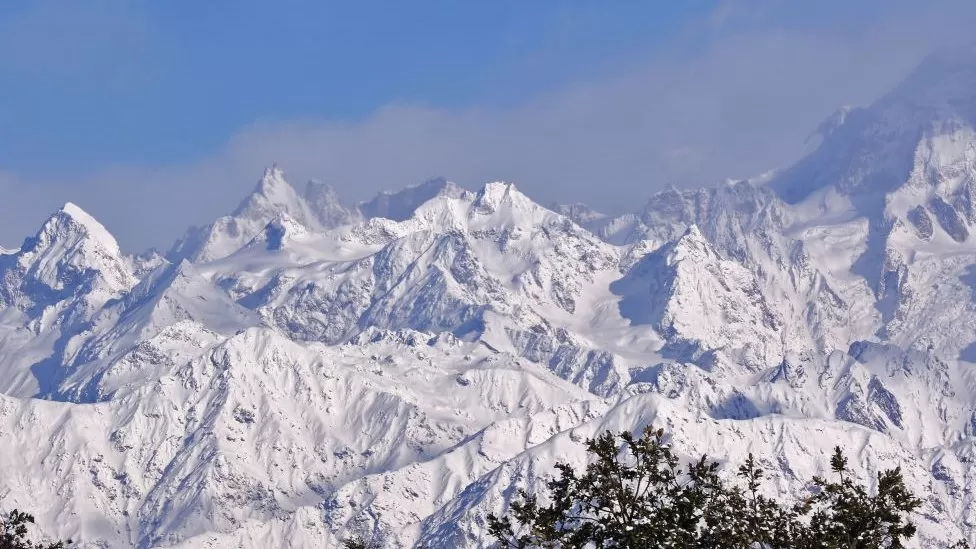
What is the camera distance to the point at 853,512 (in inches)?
2601

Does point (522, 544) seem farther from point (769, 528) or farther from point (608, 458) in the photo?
Result: point (769, 528)

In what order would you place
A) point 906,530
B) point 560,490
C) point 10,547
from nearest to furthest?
point 906,530 < point 560,490 < point 10,547

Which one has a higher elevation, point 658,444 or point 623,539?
point 658,444

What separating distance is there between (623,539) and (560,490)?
3.74 metres

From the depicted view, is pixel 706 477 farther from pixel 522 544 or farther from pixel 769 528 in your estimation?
pixel 522 544

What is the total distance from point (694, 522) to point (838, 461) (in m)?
5.88

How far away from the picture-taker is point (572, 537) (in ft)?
219

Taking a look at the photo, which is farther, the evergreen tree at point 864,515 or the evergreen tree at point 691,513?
the evergreen tree at point 691,513

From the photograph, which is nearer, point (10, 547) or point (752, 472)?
point (752, 472)

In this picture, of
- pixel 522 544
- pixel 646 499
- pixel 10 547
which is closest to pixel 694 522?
pixel 646 499

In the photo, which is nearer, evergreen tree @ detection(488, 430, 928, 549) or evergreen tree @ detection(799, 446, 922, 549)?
evergreen tree @ detection(799, 446, 922, 549)

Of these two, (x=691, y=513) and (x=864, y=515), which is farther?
(x=864, y=515)

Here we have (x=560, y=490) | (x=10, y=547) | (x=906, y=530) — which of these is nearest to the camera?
(x=906, y=530)

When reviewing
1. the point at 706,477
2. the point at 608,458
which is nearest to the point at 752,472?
the point at 706,477
